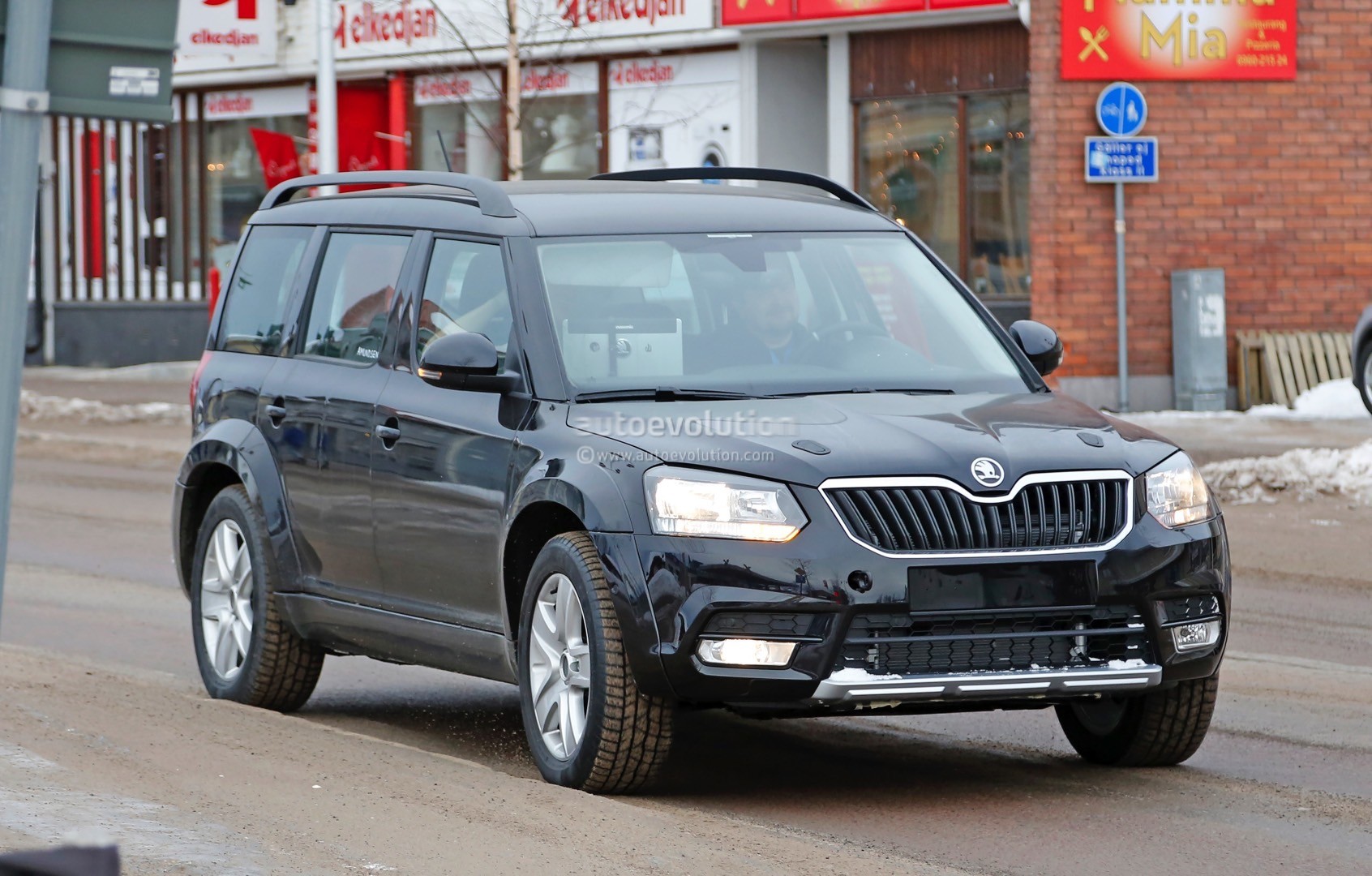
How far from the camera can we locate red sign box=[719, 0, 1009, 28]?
2394cm

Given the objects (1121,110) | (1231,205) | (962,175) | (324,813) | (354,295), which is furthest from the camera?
(962,175)

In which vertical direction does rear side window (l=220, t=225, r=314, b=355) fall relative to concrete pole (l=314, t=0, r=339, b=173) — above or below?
below

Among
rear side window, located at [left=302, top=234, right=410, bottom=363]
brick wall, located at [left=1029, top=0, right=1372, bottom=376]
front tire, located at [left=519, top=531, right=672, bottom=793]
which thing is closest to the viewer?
front tire, located at [left=519, top=531, right=672, bottom=793]

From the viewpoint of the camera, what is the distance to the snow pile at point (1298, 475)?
14.4m

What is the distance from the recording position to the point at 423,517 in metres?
7.34

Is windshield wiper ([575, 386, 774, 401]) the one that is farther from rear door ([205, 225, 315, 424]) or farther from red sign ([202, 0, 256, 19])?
red sign ([202, 0, 256, 19])

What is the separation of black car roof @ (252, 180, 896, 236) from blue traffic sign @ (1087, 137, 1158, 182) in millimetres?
13393

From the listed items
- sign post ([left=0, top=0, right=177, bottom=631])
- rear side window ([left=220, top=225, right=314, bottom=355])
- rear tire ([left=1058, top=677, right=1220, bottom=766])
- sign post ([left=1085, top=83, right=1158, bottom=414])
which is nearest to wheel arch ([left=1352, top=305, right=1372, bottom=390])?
sign post ([left=1085, top=83, right=1158, bottom=414])

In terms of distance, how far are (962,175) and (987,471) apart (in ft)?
62.8

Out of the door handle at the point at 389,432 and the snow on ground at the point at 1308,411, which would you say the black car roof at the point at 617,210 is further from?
the snow on ground at the point at 1308,411

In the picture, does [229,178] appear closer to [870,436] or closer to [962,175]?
[962,175]

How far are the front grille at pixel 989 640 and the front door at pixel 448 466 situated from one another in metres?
1.31

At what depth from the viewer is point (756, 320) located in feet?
23.8

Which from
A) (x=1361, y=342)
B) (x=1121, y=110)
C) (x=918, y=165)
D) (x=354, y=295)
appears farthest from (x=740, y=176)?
(x=918, y=165)
